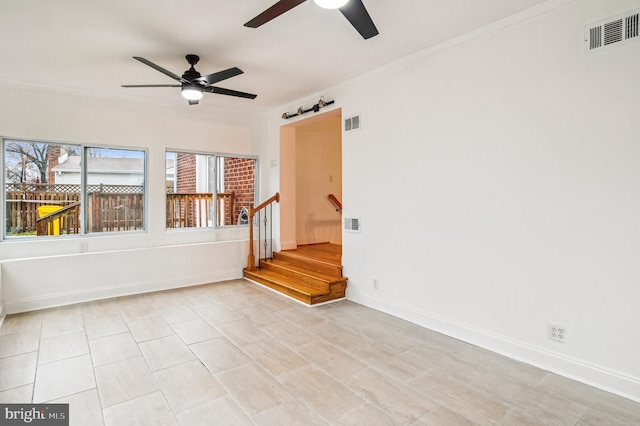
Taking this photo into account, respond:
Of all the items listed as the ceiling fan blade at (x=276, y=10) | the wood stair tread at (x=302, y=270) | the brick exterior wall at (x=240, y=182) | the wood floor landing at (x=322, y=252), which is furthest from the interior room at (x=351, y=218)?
the brick exterior wall at (x=240, y=182)

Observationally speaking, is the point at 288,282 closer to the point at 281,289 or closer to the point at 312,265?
the point at 281,289

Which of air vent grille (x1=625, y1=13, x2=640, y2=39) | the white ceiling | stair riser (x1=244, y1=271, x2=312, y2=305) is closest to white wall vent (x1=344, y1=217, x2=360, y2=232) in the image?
stair riser (x1=244, y1=271, x2=312, y2=305)

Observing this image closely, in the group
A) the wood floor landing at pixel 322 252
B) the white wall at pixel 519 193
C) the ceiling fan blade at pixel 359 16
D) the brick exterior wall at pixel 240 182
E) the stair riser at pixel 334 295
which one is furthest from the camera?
the brick exterior wall at pixel 240 182

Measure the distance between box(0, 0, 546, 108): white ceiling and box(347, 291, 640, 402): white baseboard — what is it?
9.19ft

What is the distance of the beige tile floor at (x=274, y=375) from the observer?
2162mm

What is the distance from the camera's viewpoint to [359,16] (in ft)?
7.22

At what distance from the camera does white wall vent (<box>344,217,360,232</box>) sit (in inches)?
175

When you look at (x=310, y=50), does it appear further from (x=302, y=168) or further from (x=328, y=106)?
(x=302, y=168)

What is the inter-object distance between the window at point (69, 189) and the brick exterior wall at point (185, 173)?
1.70 feet

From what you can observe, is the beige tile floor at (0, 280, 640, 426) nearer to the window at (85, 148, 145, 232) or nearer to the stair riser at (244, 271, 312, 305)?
the stair riser at (244, 271, 312, 305)

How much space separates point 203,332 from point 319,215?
3.69 m

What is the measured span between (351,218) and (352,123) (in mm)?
1255

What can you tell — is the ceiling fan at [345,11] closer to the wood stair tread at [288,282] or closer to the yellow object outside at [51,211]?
the wood stair tread at [288,282]

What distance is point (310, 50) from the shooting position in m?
3.53
